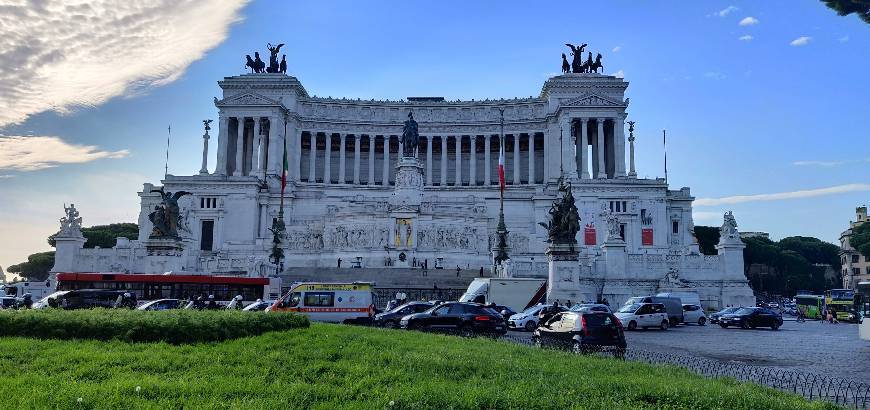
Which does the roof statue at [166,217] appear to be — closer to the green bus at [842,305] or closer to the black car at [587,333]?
the black car at [587,333]

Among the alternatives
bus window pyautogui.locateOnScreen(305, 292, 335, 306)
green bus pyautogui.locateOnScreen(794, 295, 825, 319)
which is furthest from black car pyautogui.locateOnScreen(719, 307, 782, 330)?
bus window pyautogui.locateOnScreen(305, 292, 335, 306)

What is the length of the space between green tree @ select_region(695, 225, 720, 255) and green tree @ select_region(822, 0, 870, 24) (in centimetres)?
7905

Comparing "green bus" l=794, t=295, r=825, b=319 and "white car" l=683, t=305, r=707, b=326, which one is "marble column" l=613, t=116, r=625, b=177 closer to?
→ "green bus" l=794, t=295, r=825, b=319

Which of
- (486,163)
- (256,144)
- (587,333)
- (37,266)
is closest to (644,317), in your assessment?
(587,333)

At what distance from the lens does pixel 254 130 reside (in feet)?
305

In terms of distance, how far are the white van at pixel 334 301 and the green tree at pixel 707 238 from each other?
260ft

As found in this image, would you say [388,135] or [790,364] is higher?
[388,135]

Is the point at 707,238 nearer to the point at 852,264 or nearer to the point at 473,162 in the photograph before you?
the point at 852,264

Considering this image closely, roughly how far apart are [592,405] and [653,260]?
46.3 metres

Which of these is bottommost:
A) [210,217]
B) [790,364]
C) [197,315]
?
[790,364]

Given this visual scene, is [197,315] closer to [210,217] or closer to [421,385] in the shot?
[421,385]

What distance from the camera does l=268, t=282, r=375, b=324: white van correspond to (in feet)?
102

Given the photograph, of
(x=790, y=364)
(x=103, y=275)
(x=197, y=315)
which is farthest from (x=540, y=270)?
(x=197, y=315)

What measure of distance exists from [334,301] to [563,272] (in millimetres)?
15802
